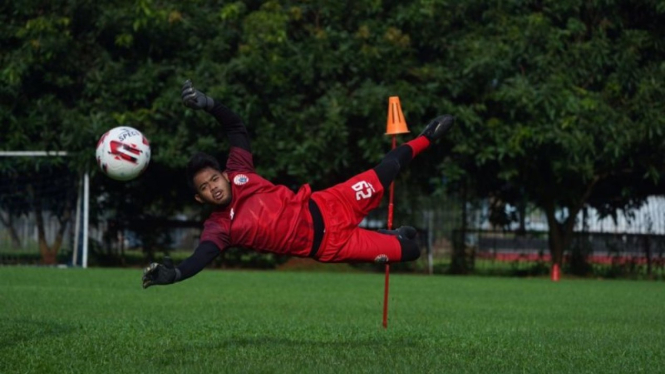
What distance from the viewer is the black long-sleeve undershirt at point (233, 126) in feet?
30.5

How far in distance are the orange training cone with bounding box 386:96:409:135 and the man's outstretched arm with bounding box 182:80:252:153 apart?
3.21 metres

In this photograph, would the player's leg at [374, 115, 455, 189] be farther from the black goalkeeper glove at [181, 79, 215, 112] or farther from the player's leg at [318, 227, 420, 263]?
the black goalkeeper glove at [181, 79, 215, 112]

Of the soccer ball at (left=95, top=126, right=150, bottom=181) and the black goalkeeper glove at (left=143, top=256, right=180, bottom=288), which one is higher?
the soccer ball at (left=95, top=126, right=150, bottom=181)

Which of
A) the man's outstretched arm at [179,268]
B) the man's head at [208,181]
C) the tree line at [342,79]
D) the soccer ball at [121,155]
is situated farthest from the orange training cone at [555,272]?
the man's outstretched arm at [179,268]

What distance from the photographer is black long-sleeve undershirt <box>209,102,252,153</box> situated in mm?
9297

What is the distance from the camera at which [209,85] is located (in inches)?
1033

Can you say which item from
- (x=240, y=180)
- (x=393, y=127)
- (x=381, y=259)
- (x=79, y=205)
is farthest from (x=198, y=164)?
(x=79, y=205)

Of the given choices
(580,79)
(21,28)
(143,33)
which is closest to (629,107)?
(580,79)

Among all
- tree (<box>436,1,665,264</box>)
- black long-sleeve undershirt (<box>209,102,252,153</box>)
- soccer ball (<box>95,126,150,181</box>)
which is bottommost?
soccer ball (<box>95,126,150,181</box>)

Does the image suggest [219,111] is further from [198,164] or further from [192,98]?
[198,164]

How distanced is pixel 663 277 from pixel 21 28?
16.4 meters

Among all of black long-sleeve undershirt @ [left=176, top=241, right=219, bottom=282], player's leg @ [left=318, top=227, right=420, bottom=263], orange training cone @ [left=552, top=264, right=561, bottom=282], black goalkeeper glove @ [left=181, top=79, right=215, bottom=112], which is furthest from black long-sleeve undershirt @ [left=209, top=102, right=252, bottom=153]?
orange training cone @ [left=552, top=264, right=561, bottom=282]

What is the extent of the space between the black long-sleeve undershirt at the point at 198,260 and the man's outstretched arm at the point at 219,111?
90 centimetres

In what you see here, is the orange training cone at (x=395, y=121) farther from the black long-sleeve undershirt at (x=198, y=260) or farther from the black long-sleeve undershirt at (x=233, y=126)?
the black long-sleeve undershirt at (x=198, y=260)
